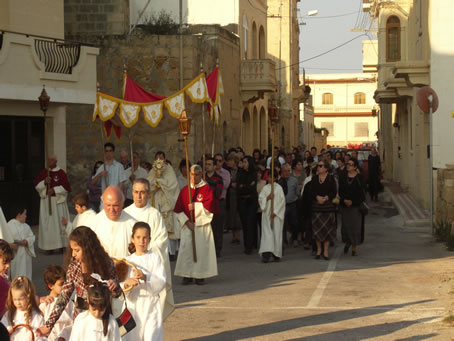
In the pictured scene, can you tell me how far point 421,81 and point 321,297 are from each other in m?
12.1

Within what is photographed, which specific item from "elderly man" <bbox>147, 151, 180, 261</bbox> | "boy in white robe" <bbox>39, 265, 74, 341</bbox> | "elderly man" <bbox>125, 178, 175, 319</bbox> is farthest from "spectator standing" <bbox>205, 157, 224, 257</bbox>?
"boy in white robe" <bbox>39, 265, 74, 341</bbox>

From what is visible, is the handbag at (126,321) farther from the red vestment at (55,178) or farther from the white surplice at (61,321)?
the red vestment at (55,178)

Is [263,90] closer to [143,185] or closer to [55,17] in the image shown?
[55,17]

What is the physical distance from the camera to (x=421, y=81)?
22.3 meters

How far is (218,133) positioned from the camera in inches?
1142

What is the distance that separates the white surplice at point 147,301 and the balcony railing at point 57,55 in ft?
42.6

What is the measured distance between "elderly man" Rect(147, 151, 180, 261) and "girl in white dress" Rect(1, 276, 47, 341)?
8.97 metres

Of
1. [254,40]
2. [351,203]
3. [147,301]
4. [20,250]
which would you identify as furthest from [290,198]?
[254,40]

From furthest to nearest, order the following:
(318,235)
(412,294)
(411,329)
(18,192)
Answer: (18,192) < (318,235) < (412,294) < (411,329)

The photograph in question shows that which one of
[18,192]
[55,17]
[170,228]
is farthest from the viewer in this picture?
[55,17]

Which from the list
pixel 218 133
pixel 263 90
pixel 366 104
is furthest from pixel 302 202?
pixel 366 104

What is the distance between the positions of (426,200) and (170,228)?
31.1ft

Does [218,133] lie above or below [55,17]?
below

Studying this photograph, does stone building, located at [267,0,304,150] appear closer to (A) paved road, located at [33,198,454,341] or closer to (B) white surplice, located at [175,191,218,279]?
(A) paved road, located at [33,198,454,341]
